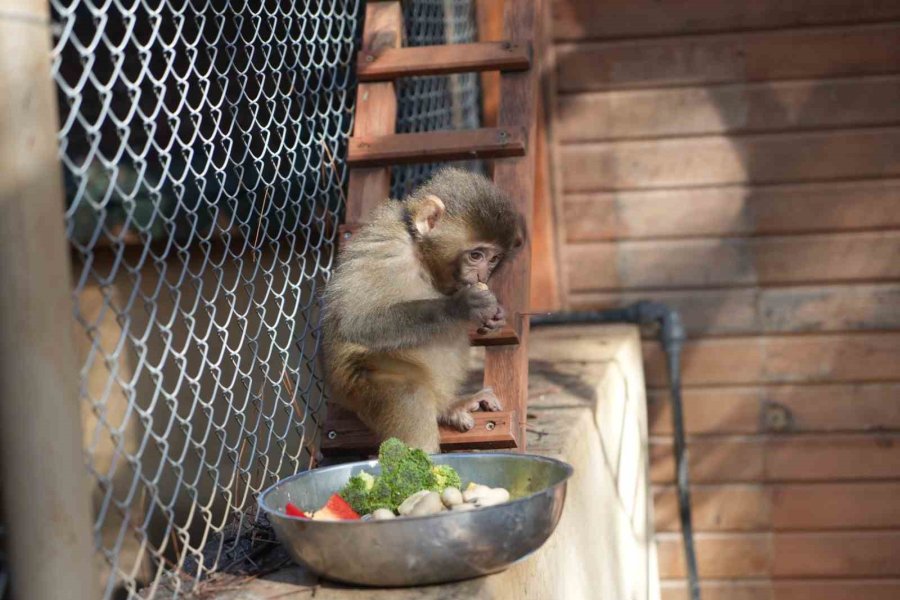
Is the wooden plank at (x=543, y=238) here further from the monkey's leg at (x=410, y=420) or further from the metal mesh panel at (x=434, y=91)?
the monkey's leg at (x=410, y=420)

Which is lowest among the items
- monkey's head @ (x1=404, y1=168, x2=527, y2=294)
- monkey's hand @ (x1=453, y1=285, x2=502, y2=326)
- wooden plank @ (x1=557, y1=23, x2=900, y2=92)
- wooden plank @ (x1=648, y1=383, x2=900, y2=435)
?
wooden plank @ (x1=648, y1=383, x2=900, y2=435)

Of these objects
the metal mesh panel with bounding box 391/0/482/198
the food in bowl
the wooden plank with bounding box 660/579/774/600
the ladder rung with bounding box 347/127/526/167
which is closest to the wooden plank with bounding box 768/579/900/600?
the wooden plank with bounding box 660/579/774/600

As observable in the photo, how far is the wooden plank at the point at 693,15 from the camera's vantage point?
17.3 feet

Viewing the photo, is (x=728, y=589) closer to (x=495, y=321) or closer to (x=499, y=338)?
(x=499, y=338)

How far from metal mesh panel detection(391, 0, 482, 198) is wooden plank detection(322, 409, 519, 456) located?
1567 millimetres

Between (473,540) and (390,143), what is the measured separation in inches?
73.6

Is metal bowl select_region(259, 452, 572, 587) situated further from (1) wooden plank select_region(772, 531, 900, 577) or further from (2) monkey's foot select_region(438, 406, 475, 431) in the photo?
(1) wooden plank select_region(772, 531, 900, 577)

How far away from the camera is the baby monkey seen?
302 centimetres

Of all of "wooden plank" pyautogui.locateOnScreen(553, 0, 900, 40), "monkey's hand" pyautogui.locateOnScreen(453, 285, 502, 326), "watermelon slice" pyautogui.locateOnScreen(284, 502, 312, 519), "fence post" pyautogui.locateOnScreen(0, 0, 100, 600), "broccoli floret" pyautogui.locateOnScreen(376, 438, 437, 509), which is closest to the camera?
"fence post" pyautogui.locateOnScreen(0, 0, 100, 600)

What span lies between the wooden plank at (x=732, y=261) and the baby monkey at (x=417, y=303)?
2.44m

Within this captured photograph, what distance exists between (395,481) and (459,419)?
0.82 meters

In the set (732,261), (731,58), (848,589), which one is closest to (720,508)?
(848,589)


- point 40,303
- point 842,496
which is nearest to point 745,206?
point 842,496

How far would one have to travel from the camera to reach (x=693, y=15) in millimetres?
5387
